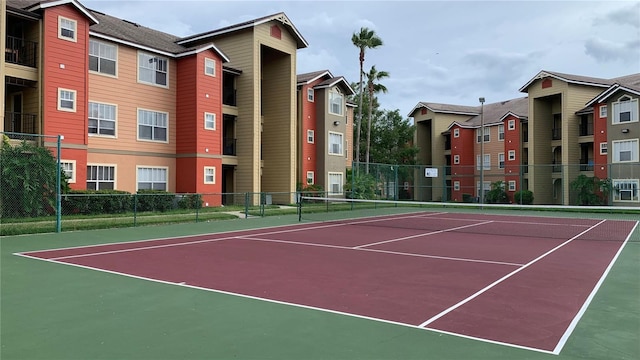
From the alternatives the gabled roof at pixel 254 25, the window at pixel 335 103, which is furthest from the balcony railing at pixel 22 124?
the window at pixel 335 103

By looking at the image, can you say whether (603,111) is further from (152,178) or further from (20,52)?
(20,52)

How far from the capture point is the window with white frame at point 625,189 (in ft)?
113

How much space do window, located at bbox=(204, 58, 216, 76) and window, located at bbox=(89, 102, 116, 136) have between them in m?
5.89

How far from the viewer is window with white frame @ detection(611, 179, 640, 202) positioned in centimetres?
3431

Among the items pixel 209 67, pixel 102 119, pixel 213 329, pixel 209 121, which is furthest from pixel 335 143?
pixel 213 329

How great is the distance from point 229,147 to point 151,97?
21.6 feet

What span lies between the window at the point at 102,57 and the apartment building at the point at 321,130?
14.1 metres

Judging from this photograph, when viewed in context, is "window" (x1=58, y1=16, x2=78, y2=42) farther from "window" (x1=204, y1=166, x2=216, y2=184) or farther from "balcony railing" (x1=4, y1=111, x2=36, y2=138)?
"window" (x1=204, y1=166, x2=216, y2=184)

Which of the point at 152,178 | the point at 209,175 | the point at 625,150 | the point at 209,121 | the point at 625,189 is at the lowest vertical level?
the point at 625,189

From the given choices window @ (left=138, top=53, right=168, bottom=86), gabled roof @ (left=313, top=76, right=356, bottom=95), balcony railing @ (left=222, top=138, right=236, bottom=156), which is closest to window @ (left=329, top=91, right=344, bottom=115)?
gabled roof @ (left=313, top=76, right=356, bottom=95)

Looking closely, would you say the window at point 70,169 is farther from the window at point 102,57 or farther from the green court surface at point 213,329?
the green court surface at point 213,329

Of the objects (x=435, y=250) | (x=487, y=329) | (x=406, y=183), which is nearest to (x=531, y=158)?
(x=406, y=183)

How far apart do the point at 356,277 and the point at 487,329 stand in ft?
11.3

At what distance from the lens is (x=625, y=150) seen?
120ft
